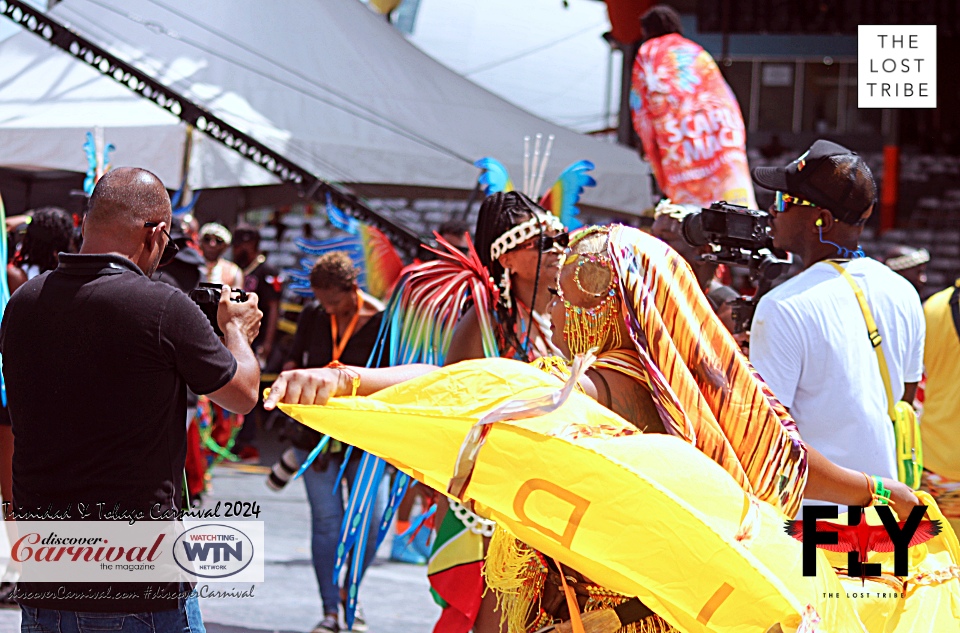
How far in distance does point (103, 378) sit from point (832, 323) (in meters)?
2.03

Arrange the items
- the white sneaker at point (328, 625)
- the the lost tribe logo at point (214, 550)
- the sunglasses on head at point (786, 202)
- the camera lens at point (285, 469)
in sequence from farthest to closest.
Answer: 1. the camera lens at point (285, 469)
2. the white sneaker at point (328, 625)
3. the sunglasses on head at point (786, 202)
4. the the lost tribe logo at point (214, 550)

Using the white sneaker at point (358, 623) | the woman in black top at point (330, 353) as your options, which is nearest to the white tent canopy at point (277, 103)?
the woman in black top at point (330, 353)

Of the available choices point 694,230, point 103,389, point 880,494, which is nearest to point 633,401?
point 880,494

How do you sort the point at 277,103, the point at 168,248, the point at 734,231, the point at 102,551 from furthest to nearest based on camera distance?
the point at 277,103, the point at 734,231, the point at 168,248, the point at 102,551

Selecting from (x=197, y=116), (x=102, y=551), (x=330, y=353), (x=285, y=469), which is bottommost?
(x=285, y=469)

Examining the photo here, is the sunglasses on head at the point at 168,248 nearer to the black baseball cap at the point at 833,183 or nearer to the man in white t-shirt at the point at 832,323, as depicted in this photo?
the man in white t-shirt at the point at 832,323

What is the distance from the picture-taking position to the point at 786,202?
3596 mm

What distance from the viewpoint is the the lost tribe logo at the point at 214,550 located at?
2968 millimetres

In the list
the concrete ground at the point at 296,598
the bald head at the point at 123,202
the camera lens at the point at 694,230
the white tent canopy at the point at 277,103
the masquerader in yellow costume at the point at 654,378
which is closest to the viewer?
the masquerader in yellow costume at the point at 654,378

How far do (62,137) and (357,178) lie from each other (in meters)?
2.42

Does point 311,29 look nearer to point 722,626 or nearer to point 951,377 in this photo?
point 951,377

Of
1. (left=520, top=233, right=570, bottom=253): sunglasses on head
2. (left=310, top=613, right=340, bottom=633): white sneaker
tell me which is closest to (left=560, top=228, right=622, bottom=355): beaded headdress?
(left=520, top=233, right=570, bottom=253): sunglasses on head

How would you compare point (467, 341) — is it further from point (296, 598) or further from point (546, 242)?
point (296, 598)

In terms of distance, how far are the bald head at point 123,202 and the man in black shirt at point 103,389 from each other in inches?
1.6
